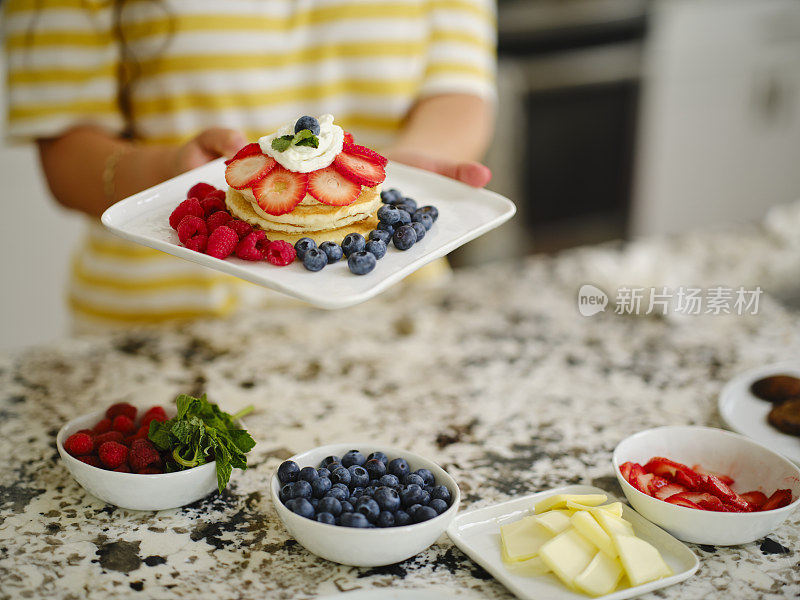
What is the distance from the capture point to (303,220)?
1.07m

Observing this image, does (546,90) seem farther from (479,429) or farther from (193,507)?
(193,507)

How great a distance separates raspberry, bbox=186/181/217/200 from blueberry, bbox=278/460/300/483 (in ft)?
1.31

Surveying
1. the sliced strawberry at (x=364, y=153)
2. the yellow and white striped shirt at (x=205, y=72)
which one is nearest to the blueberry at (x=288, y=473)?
the sliced strawberry at (x=364, y=153)

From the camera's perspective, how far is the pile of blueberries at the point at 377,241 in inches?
39.3

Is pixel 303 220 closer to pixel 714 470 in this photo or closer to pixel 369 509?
pixel 369 509

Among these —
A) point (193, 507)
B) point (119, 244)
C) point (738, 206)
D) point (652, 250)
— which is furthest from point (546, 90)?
point (193, 507)

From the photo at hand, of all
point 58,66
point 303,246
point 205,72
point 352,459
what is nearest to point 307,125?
point 303,246

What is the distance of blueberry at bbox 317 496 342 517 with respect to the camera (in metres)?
0.99

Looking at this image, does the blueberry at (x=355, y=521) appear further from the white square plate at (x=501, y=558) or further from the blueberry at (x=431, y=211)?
the blueberry at (x=431, y=211)

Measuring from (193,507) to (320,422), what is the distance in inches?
11.3

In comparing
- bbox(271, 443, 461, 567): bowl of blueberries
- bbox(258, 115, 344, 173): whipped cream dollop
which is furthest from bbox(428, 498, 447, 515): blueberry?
bbox(258, 115, 344, 173): whipped cream dollop

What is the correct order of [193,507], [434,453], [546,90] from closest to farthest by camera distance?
1. [193,507]
2. [434,453]
3. [546,90]

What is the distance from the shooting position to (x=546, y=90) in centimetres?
338

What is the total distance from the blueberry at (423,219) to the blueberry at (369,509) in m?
0.38
